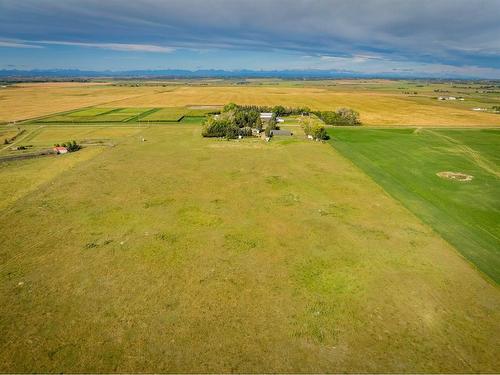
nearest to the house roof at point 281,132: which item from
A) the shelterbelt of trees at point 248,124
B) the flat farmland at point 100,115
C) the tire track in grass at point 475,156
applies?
the shelterbelt of trees at point 248,124

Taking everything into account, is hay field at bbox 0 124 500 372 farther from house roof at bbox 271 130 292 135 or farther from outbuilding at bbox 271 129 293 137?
house roof at bbox 271 130 292 135

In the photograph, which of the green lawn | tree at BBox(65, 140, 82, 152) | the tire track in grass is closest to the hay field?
the green lawn

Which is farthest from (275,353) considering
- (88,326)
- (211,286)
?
(88,326)

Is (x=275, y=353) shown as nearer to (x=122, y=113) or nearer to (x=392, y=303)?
(x=392, y=303)

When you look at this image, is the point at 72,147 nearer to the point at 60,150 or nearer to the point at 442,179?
the point at 60,150

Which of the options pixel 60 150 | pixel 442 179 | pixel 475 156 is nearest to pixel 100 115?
pixel 60 150

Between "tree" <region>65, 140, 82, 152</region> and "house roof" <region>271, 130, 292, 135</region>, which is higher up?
"house roof" <region>271, 130, 292, 135</region>
